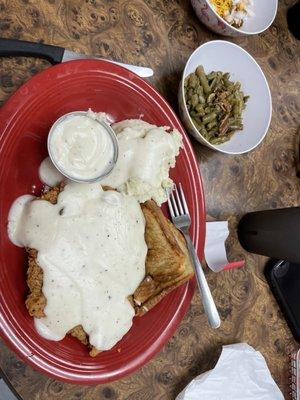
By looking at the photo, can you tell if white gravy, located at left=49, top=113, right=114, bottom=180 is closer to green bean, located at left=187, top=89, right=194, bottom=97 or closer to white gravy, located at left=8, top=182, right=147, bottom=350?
white gravy, located at left=8, top=182, right=147, bottom=350

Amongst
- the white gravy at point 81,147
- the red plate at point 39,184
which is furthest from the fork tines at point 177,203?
the white gravy at point 81,147

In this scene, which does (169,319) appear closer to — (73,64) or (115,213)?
(115,213)

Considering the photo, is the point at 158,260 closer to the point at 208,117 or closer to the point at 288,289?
the point at 208,117

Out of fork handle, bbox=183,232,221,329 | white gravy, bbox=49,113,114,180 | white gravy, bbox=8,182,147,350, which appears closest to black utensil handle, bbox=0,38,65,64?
white gravy, bbox=49,113,114,180

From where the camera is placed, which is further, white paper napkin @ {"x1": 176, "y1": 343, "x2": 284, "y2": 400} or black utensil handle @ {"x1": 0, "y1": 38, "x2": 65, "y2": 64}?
white paper napkin @ {"x1": 176, "y1": 343, "x2": 284, "y2": 400}

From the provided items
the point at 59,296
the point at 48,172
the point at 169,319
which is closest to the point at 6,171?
the point at 48,172

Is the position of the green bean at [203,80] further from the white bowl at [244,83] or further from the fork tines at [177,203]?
the fork tines at [177,203]

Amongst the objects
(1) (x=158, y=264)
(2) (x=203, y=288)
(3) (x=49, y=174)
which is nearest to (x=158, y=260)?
(1) (x=158, y=264)
